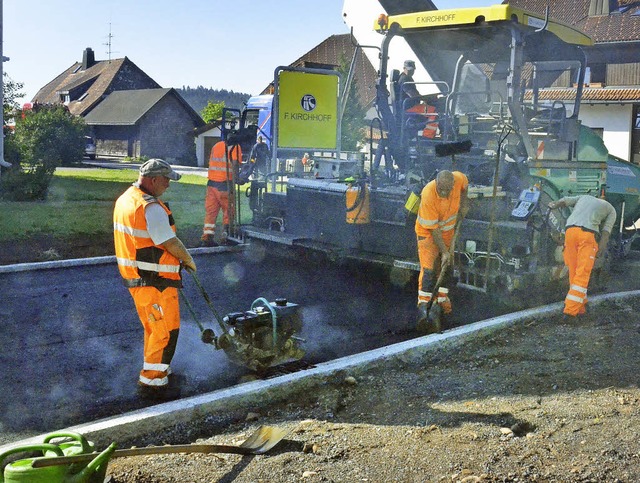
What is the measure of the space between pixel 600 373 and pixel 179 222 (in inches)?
409

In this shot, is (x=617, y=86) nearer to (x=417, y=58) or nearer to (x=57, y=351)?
(x=417, y=58)

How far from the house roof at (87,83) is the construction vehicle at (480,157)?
160 ft

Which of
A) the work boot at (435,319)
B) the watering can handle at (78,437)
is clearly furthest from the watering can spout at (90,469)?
the work boot at (435,319)

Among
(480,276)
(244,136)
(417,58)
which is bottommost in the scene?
(480,276)

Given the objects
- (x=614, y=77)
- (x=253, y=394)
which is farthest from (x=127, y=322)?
(x=614, y=77)

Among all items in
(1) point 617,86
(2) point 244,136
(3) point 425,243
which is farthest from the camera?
(1) point 617,86

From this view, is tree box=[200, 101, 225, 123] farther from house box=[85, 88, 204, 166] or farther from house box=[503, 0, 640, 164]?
house box=[503, 0, 640, 164]

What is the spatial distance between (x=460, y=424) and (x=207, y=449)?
1.62 metres

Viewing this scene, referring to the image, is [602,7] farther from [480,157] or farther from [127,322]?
[127,322]

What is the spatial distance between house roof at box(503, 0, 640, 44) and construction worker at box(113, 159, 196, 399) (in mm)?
27558

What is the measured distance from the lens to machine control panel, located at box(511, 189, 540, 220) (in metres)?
7.80

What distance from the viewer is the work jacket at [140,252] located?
5.26 m

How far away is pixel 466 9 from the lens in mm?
8500

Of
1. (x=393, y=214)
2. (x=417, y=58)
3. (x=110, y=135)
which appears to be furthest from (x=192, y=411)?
(x=110, y=135)
